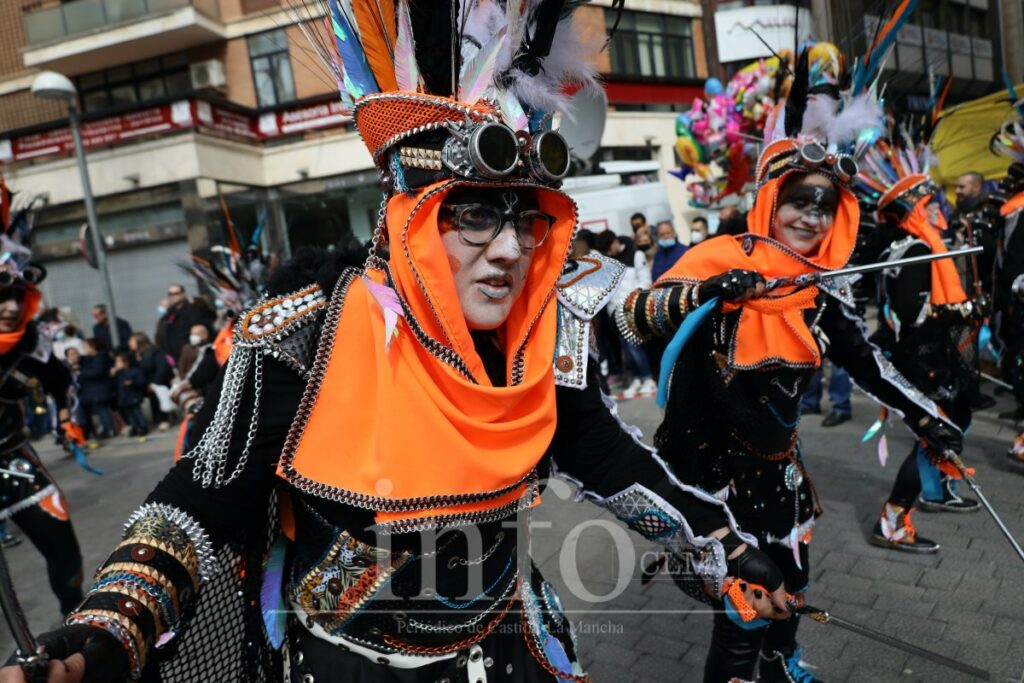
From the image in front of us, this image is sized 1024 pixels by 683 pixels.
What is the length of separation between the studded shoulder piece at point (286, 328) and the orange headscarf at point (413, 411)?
54mm

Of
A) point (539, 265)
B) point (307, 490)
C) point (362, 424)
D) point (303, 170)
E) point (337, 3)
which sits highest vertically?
point (303, 170)

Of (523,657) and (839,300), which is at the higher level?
(839,300)

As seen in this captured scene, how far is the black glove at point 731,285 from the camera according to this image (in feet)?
7.95

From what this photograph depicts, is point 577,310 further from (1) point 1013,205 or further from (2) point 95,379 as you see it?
(2) point 95,379

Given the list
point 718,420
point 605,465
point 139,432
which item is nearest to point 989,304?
point 718,420

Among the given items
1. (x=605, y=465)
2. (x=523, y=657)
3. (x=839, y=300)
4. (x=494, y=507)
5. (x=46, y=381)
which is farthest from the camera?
(x=46, y=381)

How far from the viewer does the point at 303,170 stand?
18281mm

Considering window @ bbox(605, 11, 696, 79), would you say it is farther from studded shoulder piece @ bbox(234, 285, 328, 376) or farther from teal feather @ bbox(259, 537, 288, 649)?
teal feather @ bbox(259, 537, 288, 649)

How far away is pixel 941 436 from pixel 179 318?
33.1 ft

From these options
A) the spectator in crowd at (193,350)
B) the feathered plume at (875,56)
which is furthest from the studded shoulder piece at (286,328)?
the spectator in crowd at (193,350)

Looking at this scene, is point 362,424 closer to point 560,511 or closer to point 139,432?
point 560,511

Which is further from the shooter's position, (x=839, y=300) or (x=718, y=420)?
→ (x=839, y=300)

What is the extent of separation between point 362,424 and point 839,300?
2280 mm

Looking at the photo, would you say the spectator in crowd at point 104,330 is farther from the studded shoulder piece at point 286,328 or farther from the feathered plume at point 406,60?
the feathered plume at point 406,60
